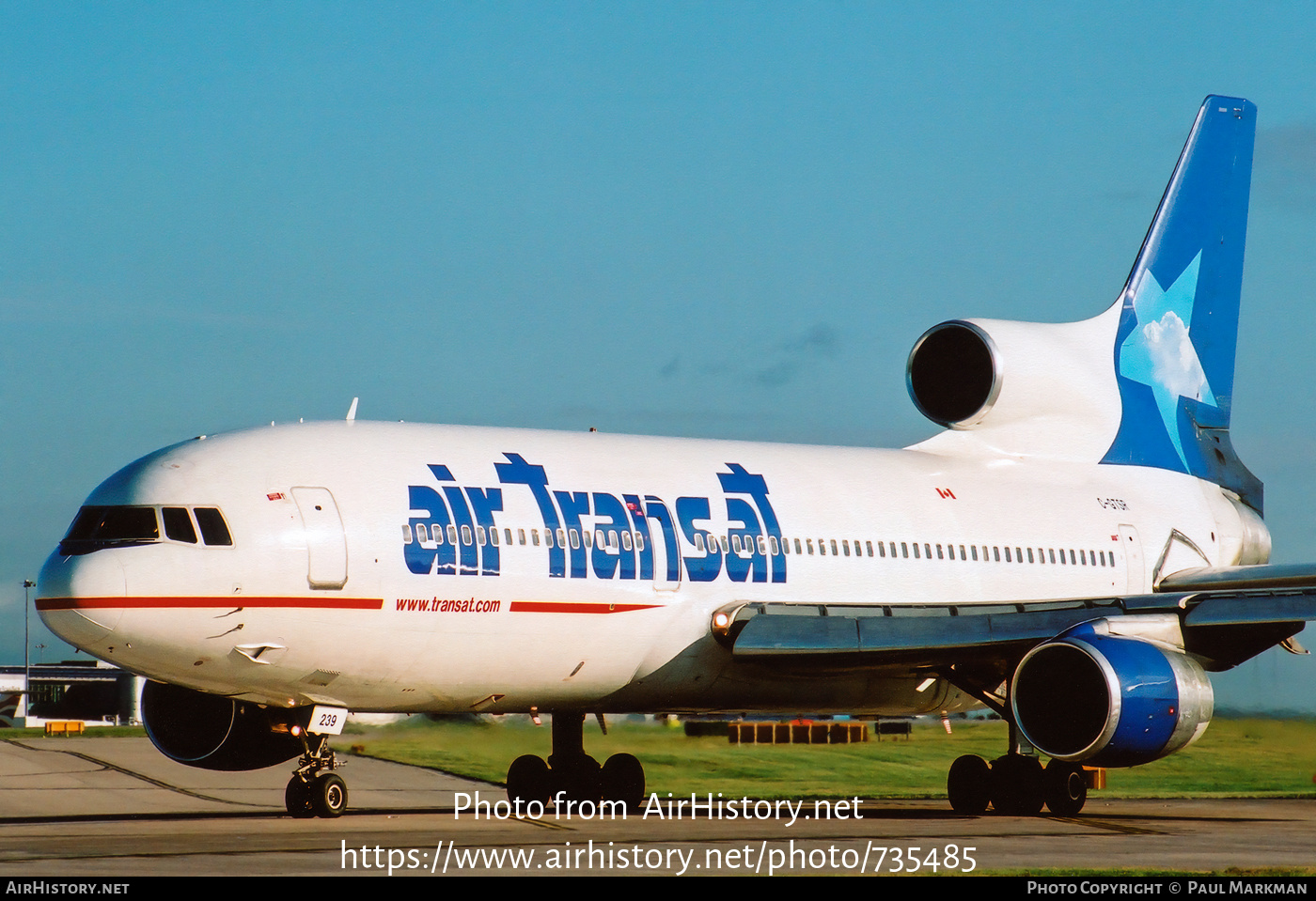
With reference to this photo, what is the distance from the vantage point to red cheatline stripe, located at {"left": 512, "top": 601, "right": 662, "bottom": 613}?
58.2ft

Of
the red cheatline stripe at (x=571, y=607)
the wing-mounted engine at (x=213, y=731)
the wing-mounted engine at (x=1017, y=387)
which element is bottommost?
the wing-mounted engine at (x=213, y=731)

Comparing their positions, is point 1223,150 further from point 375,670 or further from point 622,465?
point 375,670

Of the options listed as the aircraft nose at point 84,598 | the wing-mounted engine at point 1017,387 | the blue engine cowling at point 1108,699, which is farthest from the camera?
the wing-mounted engine at point 1017,387

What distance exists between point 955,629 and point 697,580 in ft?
10.1

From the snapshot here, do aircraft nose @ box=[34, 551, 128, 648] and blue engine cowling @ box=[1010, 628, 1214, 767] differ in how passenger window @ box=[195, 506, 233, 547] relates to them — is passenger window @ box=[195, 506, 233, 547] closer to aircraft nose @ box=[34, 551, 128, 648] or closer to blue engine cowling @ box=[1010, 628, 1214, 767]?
aircraft nose @ box=[34, 551, 128, 648]

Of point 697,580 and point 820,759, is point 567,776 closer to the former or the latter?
point 697,580

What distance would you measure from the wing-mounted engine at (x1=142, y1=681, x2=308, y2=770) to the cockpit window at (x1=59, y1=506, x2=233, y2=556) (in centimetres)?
256

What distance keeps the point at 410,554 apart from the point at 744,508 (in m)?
4.85

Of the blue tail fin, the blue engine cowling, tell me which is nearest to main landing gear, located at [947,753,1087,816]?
the blue engine cowling

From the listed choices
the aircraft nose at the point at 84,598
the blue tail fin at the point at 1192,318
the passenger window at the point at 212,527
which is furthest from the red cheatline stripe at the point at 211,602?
the blue tail fin at the point at 1192,318

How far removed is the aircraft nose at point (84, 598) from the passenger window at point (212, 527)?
0.86 m

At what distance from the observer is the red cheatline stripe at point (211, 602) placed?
50.9 ft

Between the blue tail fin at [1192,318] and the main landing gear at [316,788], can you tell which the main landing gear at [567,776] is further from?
the blue tail fin at [1192,318]
